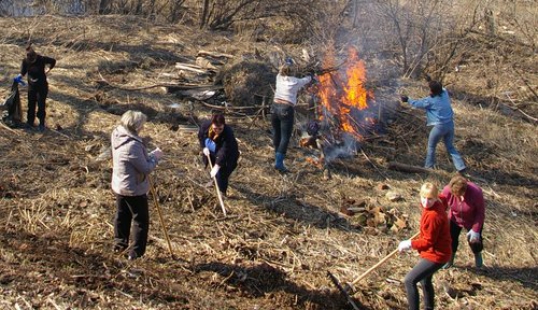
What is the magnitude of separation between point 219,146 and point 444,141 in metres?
3.77

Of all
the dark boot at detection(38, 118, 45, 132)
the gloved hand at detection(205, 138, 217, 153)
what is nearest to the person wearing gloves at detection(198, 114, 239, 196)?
the gloved hand at detection(205, 138, 217, 153)

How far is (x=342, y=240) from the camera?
6.82 m

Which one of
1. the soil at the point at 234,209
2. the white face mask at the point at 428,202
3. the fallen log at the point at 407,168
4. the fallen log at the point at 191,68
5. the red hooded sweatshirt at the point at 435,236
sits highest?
the white face mask at the point at 428,202

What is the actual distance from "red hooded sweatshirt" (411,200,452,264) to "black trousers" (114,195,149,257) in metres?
2.54

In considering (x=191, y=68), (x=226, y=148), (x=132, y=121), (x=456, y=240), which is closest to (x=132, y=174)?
(x=132, y=121)

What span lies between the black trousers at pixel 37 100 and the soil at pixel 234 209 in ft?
0.79

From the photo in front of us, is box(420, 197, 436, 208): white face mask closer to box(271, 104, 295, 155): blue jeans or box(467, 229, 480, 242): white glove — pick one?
box(467, 229, 480, 242): white glove

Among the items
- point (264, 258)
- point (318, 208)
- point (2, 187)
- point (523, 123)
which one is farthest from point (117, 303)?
point (523, 123)

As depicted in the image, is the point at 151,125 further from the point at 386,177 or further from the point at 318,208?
the point at 386,177

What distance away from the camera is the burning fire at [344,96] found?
29.5ft

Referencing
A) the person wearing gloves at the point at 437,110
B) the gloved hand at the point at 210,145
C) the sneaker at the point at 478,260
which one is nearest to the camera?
the sneaker at the point at 478,260

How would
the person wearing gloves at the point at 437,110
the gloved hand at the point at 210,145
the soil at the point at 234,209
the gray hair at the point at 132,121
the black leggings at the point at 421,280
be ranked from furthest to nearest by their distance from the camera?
the person wearing gloves at the point at 437,110
the gloved hand at the point at 210,145
the soil at the point at 234,209
the black leggings at the point at 421,280
the gray hair at the point at 132,121

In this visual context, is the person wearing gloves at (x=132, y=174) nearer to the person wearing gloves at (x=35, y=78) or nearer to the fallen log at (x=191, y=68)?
the person wearing gloves at (x=35, y=78)

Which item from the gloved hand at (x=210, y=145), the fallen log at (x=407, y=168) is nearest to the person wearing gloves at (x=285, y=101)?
the gloved hand at (x=210, y=145)
